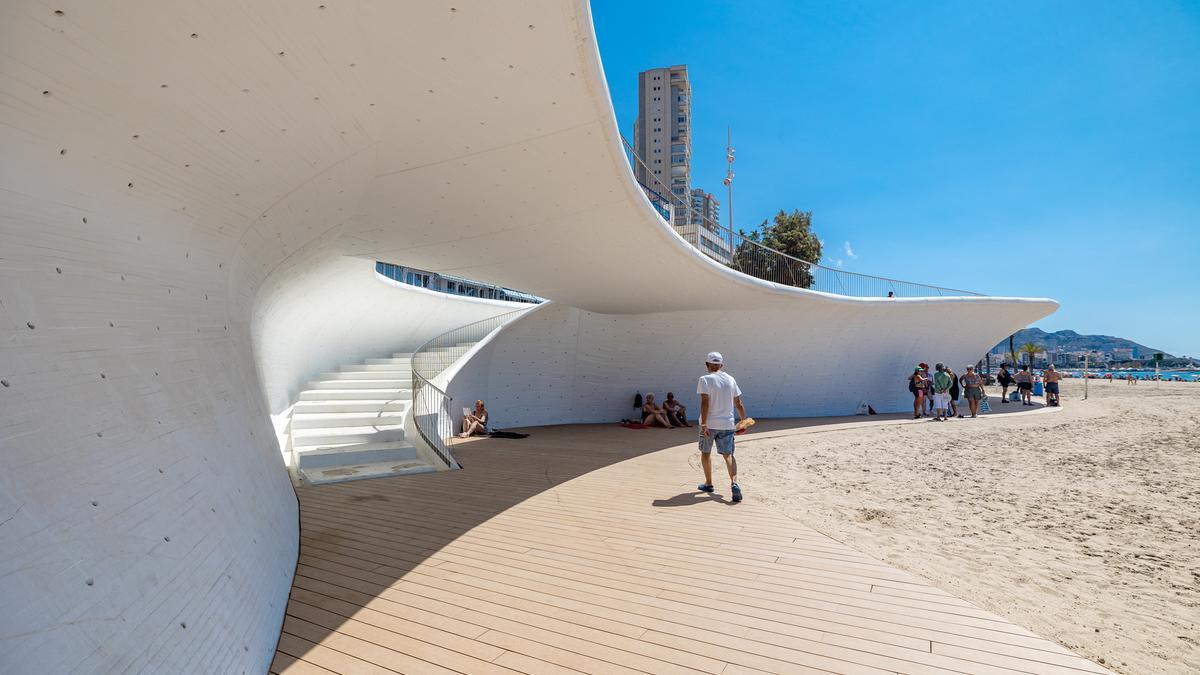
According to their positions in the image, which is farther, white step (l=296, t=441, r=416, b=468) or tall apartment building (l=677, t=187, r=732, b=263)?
tall apartment building (l=677, t=187, r=732, b=263)

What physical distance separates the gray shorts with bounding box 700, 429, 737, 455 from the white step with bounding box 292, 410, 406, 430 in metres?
6.11

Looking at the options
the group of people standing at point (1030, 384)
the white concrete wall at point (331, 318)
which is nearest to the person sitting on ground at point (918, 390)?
the group of people standing at point (1030, 384)

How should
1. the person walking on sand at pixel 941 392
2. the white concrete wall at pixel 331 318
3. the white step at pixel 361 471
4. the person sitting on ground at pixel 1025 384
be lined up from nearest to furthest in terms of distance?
1. the white step at pixel 361 471
2. the white concrete wall at pixel 331 318
3. the person walking on sand at pixel 941 392
4. the person sitting on ground at pixel 1025 384

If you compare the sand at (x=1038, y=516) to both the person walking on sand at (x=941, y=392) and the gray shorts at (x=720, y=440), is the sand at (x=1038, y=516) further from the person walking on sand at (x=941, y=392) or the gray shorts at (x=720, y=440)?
the person walking on sand at (x=941, y=392)

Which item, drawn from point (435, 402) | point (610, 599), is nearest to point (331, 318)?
point (435, 402)

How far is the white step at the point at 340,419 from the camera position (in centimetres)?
990

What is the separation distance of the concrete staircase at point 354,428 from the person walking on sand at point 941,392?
13.4 metres

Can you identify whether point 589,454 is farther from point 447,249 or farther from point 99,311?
point 99,311

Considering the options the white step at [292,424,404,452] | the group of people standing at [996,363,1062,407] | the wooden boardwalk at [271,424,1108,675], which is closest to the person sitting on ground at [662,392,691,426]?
the white step at [292,424,404,452]

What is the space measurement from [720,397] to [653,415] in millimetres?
8152

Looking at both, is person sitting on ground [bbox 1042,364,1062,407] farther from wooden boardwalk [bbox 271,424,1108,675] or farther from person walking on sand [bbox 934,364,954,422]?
wooden boardwalk [bbox 271,424,1108,675]

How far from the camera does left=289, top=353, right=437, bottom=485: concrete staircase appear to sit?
8.20m

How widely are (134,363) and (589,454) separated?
7394 millimetres

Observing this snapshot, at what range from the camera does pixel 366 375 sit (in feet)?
43.9
